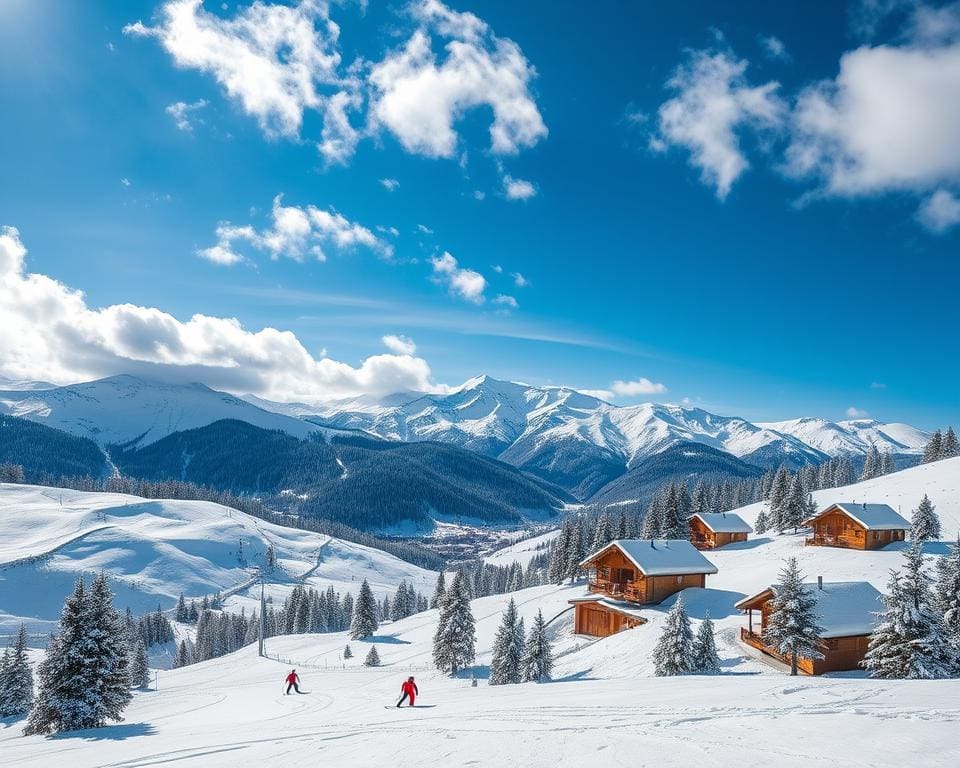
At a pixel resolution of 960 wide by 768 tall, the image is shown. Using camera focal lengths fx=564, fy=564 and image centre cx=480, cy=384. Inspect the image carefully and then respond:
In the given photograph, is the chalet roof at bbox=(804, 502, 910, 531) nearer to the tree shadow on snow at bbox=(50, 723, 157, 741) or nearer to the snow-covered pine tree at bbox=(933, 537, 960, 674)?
the snow-covered pine tree at bbox=(933, 537, 960, 674)

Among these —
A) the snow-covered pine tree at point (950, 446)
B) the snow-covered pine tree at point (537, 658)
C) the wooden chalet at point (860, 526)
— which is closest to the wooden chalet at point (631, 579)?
the snow-covered pine tree at point (537, 658)

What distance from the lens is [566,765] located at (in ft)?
34.0

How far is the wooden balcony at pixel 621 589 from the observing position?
144ft

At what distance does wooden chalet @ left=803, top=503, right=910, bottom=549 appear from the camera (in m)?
57.7

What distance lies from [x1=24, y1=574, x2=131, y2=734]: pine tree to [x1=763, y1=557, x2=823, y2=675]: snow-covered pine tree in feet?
105

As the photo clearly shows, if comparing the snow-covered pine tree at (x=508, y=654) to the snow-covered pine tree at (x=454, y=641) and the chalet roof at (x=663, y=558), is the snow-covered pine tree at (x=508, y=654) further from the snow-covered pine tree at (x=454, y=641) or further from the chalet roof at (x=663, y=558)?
the chalet roof at (x=663, y=558)

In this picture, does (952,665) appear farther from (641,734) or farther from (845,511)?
(845,511)

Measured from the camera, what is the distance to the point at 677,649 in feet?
87.4

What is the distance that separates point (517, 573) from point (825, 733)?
13159 cm

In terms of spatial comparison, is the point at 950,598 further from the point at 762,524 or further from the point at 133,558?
the point at 133,558

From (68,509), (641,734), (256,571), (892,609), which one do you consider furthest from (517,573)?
(68,509)

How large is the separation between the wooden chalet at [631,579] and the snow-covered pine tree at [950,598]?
18.7 meters

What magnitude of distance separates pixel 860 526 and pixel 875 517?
2.39 m

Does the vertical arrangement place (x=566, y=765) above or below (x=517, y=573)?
above
